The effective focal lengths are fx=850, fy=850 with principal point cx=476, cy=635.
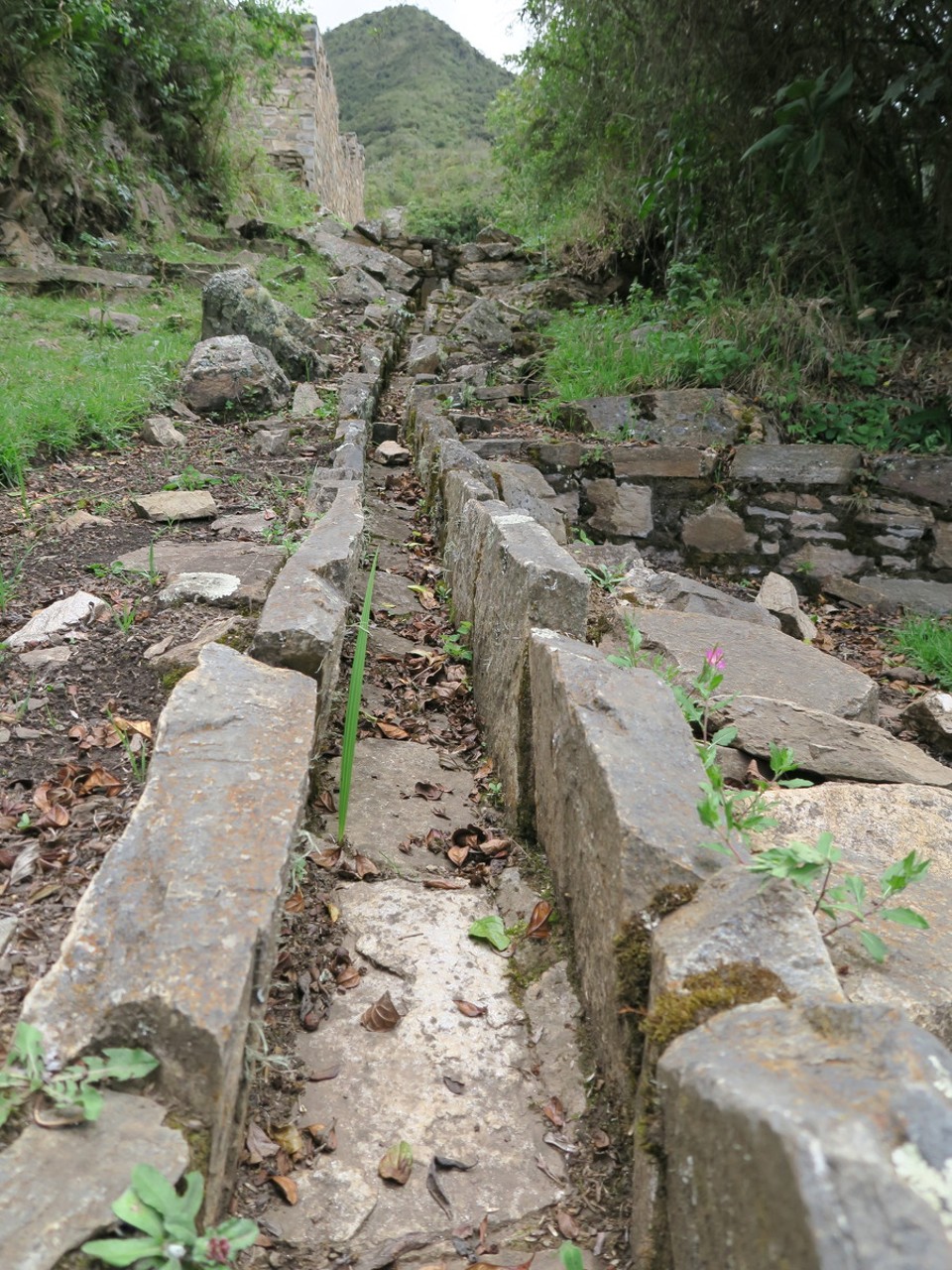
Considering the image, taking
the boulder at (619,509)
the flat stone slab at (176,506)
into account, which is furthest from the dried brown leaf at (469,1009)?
the boulder at (619,509)

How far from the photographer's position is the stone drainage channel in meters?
1.00

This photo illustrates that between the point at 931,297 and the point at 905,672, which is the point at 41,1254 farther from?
the point at 931,297

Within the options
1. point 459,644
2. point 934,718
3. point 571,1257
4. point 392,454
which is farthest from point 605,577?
point 392,454

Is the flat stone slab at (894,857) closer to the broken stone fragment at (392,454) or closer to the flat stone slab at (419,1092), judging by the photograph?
the flat stone slab at (419,1092)

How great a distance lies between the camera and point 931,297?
5645mm

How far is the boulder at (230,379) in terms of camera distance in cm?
574

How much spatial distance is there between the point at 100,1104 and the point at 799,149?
21.3 ft

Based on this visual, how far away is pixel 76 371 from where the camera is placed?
18.8ft

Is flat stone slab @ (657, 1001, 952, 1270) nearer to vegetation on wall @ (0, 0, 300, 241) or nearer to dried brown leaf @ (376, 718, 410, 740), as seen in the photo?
dried brown leaf @ (376, 718, 410, 740)

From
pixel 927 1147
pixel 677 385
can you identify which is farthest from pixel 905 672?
pixel 927 1147

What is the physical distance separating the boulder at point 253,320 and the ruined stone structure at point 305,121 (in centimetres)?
914

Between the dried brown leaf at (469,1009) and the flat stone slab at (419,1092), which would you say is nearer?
the flat stone slab at (419,1092)

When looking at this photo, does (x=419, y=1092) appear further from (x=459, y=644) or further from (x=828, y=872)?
(x=459, y=644)

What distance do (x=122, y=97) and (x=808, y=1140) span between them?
12752 mm
